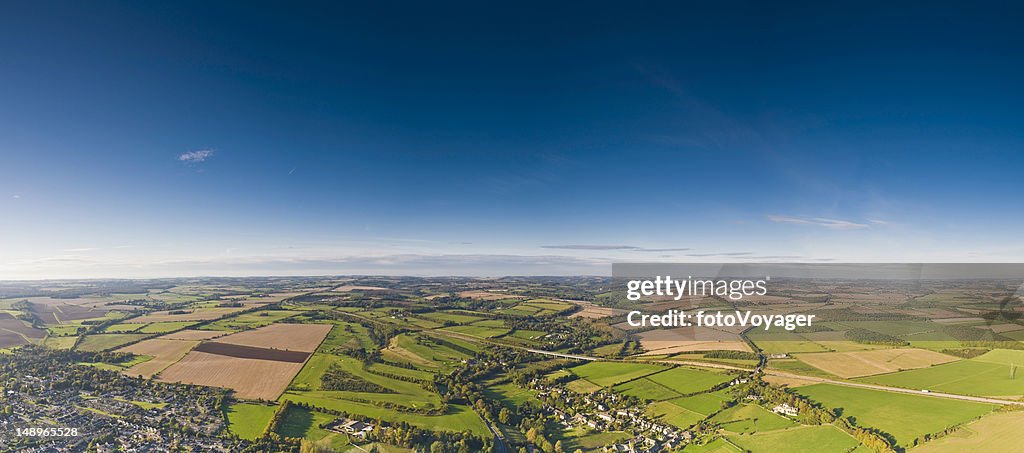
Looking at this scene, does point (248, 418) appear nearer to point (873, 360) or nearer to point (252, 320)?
point (252, 320)

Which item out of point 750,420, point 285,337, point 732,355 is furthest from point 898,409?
point 285,337

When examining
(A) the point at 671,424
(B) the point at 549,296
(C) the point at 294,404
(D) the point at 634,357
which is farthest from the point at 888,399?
(B) the point at 549,296

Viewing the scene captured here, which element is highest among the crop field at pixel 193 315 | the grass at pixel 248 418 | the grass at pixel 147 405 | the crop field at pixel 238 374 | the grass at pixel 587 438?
the crop field at pixel 193 315

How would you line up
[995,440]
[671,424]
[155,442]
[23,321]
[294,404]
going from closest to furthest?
[995,440]
[155,442]
[671,424]
[294,404]
[23,321]

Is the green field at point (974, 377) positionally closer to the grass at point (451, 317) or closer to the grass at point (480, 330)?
the grass at point (480, 330)

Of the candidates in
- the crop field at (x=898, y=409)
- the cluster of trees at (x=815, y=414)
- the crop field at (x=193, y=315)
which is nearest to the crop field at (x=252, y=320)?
the crop field at (x=193, y=315)

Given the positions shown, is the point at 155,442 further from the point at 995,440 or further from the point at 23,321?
the point at 23,321
